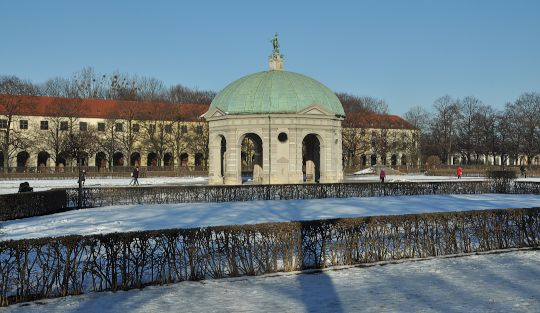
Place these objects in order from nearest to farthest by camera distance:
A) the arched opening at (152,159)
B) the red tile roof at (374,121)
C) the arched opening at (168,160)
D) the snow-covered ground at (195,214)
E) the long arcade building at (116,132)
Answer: the snow-covered ground at (195,214) < the long arcade building at (116,132) < the arched opening at (152,159) < the arched opening at (168,160) < the red tile roof at (374,121)

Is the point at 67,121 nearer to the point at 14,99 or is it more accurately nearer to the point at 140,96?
the point at 14,99

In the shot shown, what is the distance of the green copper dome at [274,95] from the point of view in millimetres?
41500

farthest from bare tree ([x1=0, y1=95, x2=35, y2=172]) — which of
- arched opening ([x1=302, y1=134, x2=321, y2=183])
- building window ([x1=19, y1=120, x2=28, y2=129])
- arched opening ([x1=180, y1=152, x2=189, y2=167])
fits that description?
arched opening ([x1=302, y1=134, x2=321, y2=183])

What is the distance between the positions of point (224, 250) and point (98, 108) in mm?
80306

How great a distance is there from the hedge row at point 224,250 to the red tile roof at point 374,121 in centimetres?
7727

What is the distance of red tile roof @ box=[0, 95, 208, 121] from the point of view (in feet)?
263

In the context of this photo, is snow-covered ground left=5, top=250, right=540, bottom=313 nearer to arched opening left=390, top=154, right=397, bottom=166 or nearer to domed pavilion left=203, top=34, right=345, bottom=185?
domed pavilion left=203, top=34, right=345, bottom=185

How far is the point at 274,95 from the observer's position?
4200 cm

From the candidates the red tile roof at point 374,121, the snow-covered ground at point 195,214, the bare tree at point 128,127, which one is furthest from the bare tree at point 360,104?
the snow-covered ground at point 195,214

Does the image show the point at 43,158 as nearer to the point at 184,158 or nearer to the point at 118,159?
the point at 118,159

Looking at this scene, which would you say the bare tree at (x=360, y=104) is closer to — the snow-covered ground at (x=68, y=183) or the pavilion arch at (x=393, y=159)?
the pavilion arch at (x=393, y=159)

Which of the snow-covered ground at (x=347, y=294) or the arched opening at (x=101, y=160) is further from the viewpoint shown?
the arched opening at (x=101, y=160)

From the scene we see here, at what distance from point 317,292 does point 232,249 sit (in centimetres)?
231

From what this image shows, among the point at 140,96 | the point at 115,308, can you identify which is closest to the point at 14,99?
the point at 140,96
